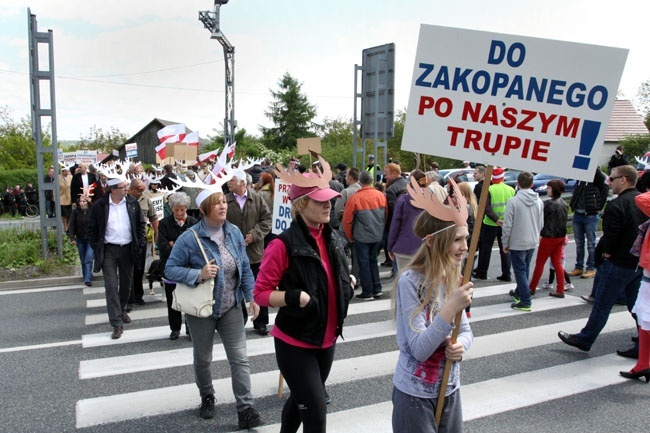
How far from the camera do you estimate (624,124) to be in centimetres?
4016

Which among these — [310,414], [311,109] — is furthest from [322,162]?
[311,109]

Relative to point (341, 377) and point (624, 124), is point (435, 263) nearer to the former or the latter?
point (341, 377)

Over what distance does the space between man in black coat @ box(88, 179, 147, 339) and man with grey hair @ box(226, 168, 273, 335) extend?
1.28m

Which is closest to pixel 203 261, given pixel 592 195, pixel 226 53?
pixel 592 195

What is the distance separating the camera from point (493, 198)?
28.9ft

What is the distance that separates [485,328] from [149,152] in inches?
2671

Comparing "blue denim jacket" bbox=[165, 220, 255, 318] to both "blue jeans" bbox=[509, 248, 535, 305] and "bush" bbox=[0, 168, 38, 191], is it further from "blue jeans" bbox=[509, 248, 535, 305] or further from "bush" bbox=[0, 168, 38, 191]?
"bush" bbox=[0, 168, 38, 191]

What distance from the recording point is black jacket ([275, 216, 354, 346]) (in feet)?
10.2

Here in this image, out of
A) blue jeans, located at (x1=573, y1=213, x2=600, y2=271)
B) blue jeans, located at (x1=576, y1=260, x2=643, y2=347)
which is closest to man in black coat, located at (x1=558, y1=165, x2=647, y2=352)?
blue jeans, located at (x1=576, y1=260, x2=643, y2=347)

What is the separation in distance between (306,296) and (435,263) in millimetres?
878

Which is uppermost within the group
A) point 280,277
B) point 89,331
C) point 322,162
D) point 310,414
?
point 322,162

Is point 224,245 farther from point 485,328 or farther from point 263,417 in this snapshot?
point 485,328

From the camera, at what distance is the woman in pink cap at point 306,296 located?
120 inches

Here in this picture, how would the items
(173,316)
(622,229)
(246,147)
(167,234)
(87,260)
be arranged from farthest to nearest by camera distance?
(246,147)
(87,260)
(173,316)
(167,234)
(622,229)
